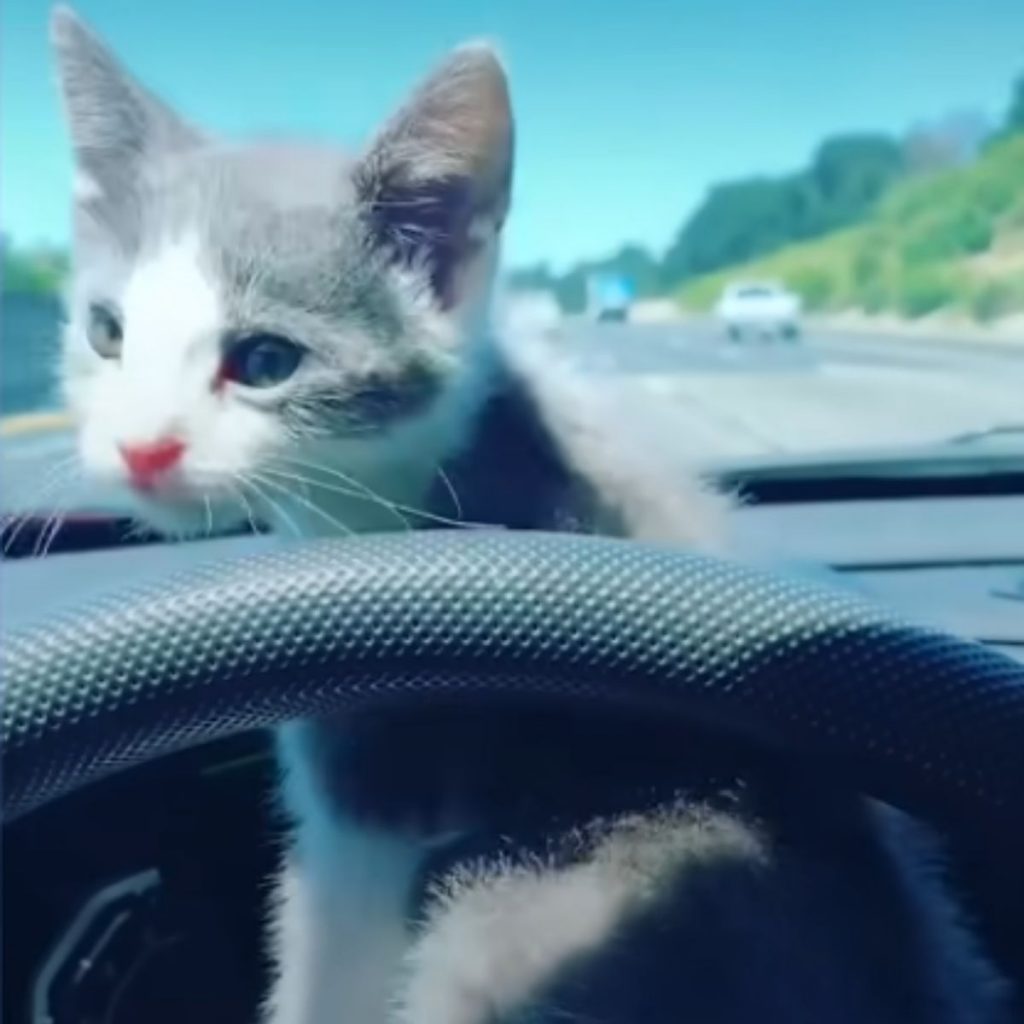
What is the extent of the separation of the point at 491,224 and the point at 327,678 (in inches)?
39.0

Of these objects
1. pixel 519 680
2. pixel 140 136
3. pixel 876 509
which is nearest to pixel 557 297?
pixel 140 136

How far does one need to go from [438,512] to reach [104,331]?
0.39 meters

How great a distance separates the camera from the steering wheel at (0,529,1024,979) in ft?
4.00

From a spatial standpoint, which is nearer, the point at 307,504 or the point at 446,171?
the point at 307,504

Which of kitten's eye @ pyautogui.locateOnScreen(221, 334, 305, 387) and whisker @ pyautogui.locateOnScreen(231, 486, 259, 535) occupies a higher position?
kitten's eye @ pyautogui.locateOnScreen(221, 334, 305, 387)

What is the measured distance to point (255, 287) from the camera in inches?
77.3

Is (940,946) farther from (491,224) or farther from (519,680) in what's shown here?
(491,224)

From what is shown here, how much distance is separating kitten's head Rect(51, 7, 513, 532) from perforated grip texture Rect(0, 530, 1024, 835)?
24.1 inches

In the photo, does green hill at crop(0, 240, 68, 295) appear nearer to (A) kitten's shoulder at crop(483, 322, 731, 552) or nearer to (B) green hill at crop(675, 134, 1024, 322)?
(A) kitten's shoulder at crop(483, 322, 731, 552)

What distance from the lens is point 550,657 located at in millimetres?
1248

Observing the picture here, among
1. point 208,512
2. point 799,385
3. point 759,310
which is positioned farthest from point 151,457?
point 799,385

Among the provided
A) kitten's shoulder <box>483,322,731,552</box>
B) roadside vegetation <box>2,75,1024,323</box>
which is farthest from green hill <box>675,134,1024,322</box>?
kitten's shoulder <box>483,322,731,552</box>

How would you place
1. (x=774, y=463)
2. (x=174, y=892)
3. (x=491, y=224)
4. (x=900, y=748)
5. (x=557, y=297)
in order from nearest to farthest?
(x=900, y=748)
(x=174, y=892)
(x=491, y=224)
(x=557, y=297)
(x=774, y=463)

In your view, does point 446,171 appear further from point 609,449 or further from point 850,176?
point 850,176
